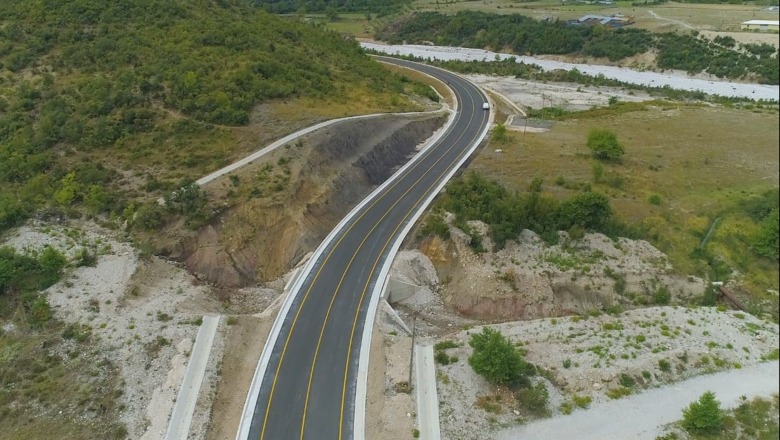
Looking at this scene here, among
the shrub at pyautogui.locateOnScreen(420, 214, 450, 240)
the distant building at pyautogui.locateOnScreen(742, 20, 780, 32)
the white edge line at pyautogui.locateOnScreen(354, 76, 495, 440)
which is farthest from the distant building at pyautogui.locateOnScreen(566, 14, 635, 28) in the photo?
the shrub at pyautogui.locateOnScreen(420, 214, 450, 240)

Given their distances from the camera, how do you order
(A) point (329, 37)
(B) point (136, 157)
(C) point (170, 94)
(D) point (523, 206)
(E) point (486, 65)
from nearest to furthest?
1. (D) point (523, 206)
2. (B) point (136, 157)
3. (C) point (170, 94)
4. (A) point (329, 37)
5. (E) point (486, 65)

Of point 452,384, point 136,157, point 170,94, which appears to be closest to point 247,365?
point 452,384

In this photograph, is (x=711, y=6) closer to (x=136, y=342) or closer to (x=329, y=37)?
(x=329, y=37)

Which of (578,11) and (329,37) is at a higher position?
(578,11)

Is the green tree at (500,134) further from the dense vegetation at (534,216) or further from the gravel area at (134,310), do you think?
the gravel area at (134,310)

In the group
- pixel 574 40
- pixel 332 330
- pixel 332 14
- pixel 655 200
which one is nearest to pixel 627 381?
pixel 332 330

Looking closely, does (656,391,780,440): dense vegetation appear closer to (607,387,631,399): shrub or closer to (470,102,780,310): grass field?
(607,387,631,399): shrub
